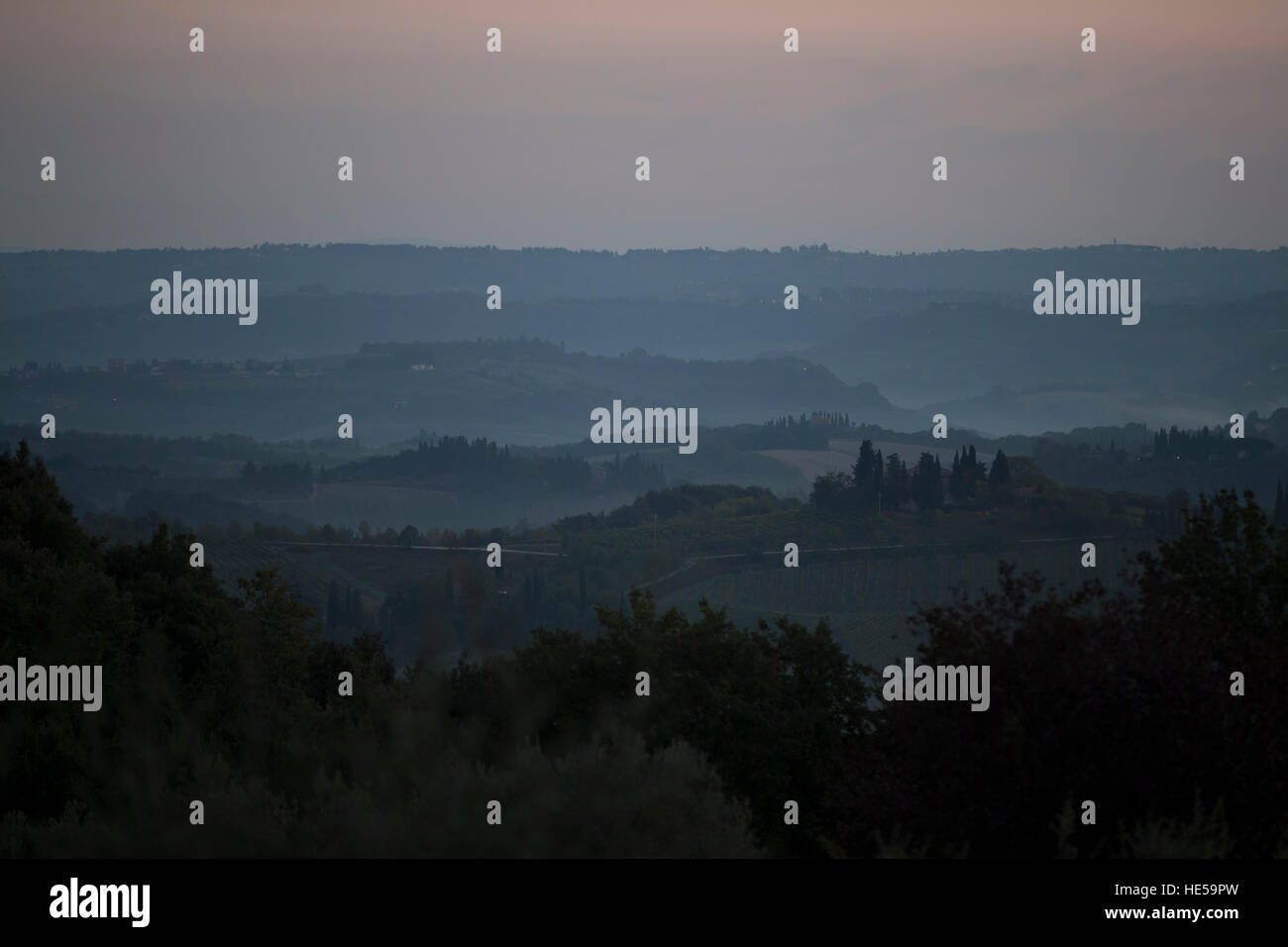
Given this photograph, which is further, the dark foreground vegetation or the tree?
the tree

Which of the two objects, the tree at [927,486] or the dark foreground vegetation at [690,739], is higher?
the tree at [927,486]

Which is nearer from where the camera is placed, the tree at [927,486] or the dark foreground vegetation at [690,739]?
the dark foreground vegetation at [690,739]

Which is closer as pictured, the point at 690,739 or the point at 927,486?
the point at 690,739

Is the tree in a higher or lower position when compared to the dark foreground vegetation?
higher

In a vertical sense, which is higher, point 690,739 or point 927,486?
point 927,486
